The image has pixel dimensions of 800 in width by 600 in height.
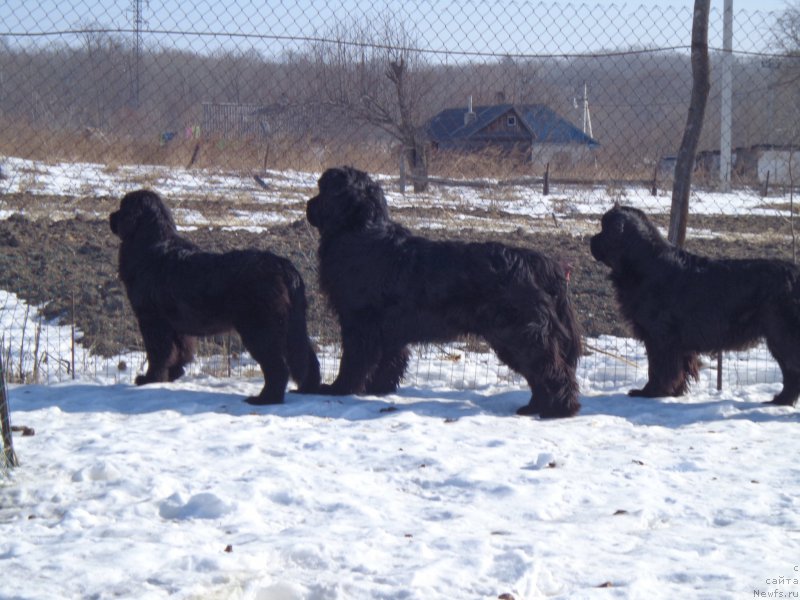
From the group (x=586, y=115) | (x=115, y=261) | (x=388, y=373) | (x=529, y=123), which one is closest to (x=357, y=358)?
(x=388, y=373)

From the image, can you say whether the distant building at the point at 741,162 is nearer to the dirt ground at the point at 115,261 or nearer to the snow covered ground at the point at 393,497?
the dirt ground at the point at 115,261

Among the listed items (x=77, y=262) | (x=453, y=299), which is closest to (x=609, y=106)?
(x=453, y=299)

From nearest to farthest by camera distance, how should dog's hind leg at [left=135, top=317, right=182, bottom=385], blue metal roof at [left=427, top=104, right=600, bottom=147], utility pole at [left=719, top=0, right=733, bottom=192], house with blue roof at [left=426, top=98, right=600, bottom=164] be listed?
1. dog's hind leg at [left=135, top=317, right=182, bottom=385]
2. utility pole at [left=719, top=0, right=733, bottom=192]
3. blue metal roof at [left=427, top=104, right=600, bottom=147]
4. house with blue roof at [left=426, top=98, right=600, bottom=164]

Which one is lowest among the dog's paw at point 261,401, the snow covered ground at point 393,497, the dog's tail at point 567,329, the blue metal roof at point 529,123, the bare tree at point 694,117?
the snow covered ground at point 393,497

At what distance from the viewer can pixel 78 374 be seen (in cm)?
667

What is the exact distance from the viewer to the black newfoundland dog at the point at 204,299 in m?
5.59

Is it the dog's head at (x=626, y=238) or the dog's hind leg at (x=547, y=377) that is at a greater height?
the dog's head at (x=626, y=238)

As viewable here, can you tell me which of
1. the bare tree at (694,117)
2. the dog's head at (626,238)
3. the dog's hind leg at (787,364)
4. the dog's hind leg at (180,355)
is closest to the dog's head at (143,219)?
the dog's hind leg at (180,355)

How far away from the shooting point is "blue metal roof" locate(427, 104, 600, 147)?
11516 millimetres

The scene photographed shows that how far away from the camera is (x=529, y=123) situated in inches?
557

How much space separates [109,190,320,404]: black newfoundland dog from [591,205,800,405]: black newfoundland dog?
2271 millimetres

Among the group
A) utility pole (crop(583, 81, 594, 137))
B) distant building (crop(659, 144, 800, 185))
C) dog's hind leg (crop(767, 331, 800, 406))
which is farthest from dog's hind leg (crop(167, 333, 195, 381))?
distant building (crop(659, 144, 800, 185))

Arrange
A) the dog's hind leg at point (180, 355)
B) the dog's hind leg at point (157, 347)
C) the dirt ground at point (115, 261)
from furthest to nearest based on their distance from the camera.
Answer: the dirt ground at point (115, 261) < the dog's hind leg at point (180, 355) < the dog's hind leg at point (157, 347)

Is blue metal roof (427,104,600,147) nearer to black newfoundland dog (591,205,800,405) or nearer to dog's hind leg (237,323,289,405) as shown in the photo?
black newfoundland dog (591,205,800,405)
